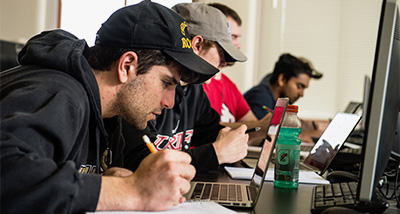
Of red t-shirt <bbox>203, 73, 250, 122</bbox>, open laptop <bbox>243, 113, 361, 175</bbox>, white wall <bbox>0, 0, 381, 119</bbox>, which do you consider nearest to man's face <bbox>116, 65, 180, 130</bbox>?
open laptop <bbox>243, 113, 361, 175</bbox>

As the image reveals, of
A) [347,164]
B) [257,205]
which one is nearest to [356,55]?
[347,164]

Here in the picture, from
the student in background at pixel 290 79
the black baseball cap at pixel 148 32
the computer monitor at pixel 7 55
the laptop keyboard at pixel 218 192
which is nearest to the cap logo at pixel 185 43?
the black baseball cap at pixel 148 32

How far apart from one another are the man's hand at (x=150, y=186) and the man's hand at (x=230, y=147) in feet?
2.23

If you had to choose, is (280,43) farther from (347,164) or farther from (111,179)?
(111,179)

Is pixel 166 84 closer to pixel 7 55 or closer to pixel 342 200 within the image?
pixel 342 200

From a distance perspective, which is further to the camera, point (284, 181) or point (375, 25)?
point (375, 25)

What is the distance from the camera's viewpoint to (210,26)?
6.68ft

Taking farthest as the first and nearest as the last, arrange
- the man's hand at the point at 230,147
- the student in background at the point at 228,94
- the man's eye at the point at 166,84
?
the student in background at the point at 228,94 → the man's hand at the point at 230,147 → the man's eye at the point at 166,84

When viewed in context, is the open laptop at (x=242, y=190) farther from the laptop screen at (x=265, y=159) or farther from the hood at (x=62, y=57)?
the hood at (x=62, y=57)

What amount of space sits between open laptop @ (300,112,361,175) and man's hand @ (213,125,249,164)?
313 mm

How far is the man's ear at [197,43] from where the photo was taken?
2008 millimetres

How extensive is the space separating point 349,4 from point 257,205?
4.00 m

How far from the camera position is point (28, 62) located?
1033 millimetres

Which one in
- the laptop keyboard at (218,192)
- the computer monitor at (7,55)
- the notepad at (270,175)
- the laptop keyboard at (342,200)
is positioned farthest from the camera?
the computer monitor at (7,55)
